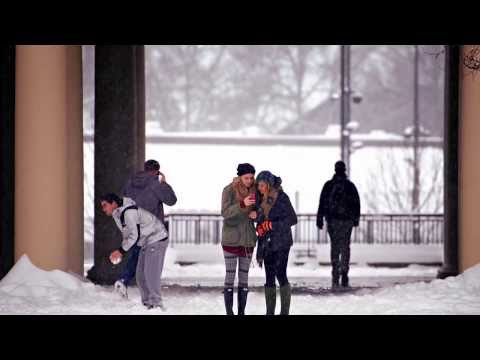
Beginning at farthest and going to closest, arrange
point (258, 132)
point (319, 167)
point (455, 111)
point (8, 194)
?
point (258, 132) < point (319, 167) < point (455, 111) < point (8, 194)

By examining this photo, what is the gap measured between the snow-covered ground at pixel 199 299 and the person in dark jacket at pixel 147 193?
51 cm

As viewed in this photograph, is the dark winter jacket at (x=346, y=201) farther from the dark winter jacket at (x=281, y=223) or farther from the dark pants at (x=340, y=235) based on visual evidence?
the dark winter jacket at (x=281, y=223)

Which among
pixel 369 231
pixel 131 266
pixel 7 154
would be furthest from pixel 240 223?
pixel 369 231

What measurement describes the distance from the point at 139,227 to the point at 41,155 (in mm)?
2446

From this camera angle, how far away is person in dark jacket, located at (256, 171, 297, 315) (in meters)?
10.7

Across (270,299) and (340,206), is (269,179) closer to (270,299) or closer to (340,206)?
(270,299)

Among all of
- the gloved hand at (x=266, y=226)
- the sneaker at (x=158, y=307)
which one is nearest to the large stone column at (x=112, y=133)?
the sneaker at (x=158, y=307)

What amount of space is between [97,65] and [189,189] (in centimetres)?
3337

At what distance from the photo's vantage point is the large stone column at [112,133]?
14.7m

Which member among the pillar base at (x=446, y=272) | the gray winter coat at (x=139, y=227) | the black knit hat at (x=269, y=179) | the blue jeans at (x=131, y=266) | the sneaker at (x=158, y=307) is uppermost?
the black knit hat at (x=269, y=179)

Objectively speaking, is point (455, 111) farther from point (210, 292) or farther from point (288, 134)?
point (288, 134)

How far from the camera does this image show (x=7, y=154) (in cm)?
1295
